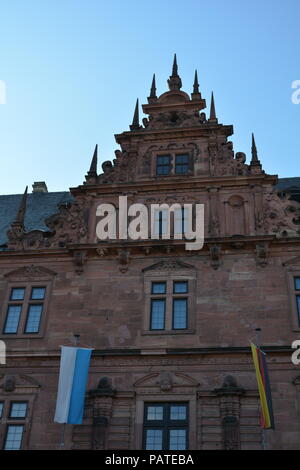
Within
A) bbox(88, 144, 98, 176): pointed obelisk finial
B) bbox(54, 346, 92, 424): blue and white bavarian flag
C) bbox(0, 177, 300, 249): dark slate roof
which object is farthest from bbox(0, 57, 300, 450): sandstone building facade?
bbox(0, 177, 300, 249): dark slate roof

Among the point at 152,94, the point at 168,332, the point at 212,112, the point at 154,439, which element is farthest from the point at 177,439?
the point at 152,94

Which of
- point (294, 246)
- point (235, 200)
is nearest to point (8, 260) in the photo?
point (235, 200)

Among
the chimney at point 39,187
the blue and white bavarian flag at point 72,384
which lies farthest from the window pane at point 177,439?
the chimney at point 39,187

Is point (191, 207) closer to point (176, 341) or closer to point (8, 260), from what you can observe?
point (176, 341)

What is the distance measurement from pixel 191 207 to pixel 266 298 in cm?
407

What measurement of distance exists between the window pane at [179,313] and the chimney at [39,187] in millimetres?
13137

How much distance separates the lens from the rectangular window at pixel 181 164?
74.1 ft

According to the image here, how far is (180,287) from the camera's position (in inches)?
782

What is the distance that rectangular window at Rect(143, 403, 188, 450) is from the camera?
56.5 feet

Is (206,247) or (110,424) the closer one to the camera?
(110,424)

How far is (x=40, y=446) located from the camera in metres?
17.6

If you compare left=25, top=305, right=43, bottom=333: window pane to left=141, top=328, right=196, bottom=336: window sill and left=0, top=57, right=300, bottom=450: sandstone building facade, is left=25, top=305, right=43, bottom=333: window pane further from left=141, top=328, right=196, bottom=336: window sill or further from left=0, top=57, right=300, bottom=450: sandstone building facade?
left=141, top=328, right=196, bottom=336: window sill

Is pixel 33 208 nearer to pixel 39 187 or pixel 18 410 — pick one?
pixel 39 187

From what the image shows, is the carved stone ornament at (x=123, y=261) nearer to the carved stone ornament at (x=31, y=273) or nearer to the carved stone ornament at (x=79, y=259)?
the carved stone ornament at (x=79, y=259)
